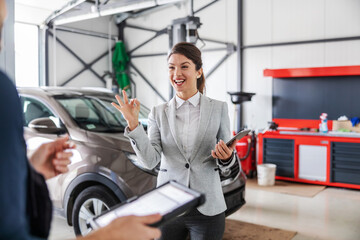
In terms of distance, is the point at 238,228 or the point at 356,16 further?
the point at 356,16

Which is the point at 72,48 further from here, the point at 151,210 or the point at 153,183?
the point at 151,210

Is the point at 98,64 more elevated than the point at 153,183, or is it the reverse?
the point at 98,64

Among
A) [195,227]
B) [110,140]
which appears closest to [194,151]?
[195,227]

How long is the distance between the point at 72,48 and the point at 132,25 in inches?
74.7

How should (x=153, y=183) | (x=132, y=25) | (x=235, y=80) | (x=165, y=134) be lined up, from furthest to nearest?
(x=132, y=25), (x=235, y=80), (x=153, y=183), (x=165, y=134)

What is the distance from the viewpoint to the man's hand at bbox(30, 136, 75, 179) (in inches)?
37.2

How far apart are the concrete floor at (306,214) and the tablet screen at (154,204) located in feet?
9.24

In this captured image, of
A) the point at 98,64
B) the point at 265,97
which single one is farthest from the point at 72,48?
the point at 265,97

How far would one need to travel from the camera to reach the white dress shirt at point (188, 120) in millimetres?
1767

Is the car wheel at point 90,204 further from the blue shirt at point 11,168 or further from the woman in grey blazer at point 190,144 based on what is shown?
the blue shirt at point 11,168

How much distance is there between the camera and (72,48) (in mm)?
9141

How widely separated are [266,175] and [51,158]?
515cm


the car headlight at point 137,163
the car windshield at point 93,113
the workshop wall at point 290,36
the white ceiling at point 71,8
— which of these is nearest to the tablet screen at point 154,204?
the car headlight at point 137,163

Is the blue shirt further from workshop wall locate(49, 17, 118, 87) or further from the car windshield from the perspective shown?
workshop wall locate(49, 17, 118, 87)
